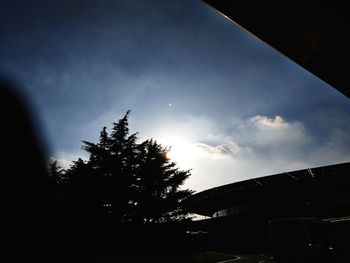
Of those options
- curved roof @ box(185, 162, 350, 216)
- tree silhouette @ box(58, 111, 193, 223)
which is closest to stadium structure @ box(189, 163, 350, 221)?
curved roof @ box(185, 162, 350, 216)

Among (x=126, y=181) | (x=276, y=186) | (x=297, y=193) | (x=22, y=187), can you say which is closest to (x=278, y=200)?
(x=297, y=193)

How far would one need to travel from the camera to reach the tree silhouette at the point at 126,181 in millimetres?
21875

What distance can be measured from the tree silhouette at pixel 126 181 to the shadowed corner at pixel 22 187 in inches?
161

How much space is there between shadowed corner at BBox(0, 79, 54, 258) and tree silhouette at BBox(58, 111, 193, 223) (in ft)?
13.4

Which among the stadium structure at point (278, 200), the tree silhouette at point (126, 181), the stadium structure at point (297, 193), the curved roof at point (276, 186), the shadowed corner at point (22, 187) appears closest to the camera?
the shadowed corner at point (22, 187)

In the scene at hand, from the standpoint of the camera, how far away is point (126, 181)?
80.8 feet

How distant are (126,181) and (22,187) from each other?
10640mm

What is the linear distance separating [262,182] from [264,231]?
372 inches

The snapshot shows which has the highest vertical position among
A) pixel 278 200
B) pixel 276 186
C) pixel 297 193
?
pixel 276 186

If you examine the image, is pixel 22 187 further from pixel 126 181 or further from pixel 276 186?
pixel 276 186

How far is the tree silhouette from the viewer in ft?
71.8

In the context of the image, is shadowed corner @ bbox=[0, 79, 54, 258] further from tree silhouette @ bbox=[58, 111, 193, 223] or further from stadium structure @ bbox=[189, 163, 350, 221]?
stadium structure @ bbox=[189, 163, 350, 221]

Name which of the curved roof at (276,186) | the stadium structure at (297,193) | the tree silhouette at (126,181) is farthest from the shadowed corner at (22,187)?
the stadium structure at (297,193)

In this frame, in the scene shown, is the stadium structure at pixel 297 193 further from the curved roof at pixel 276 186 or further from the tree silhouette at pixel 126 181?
the tree silhouette at pixel 126 181
